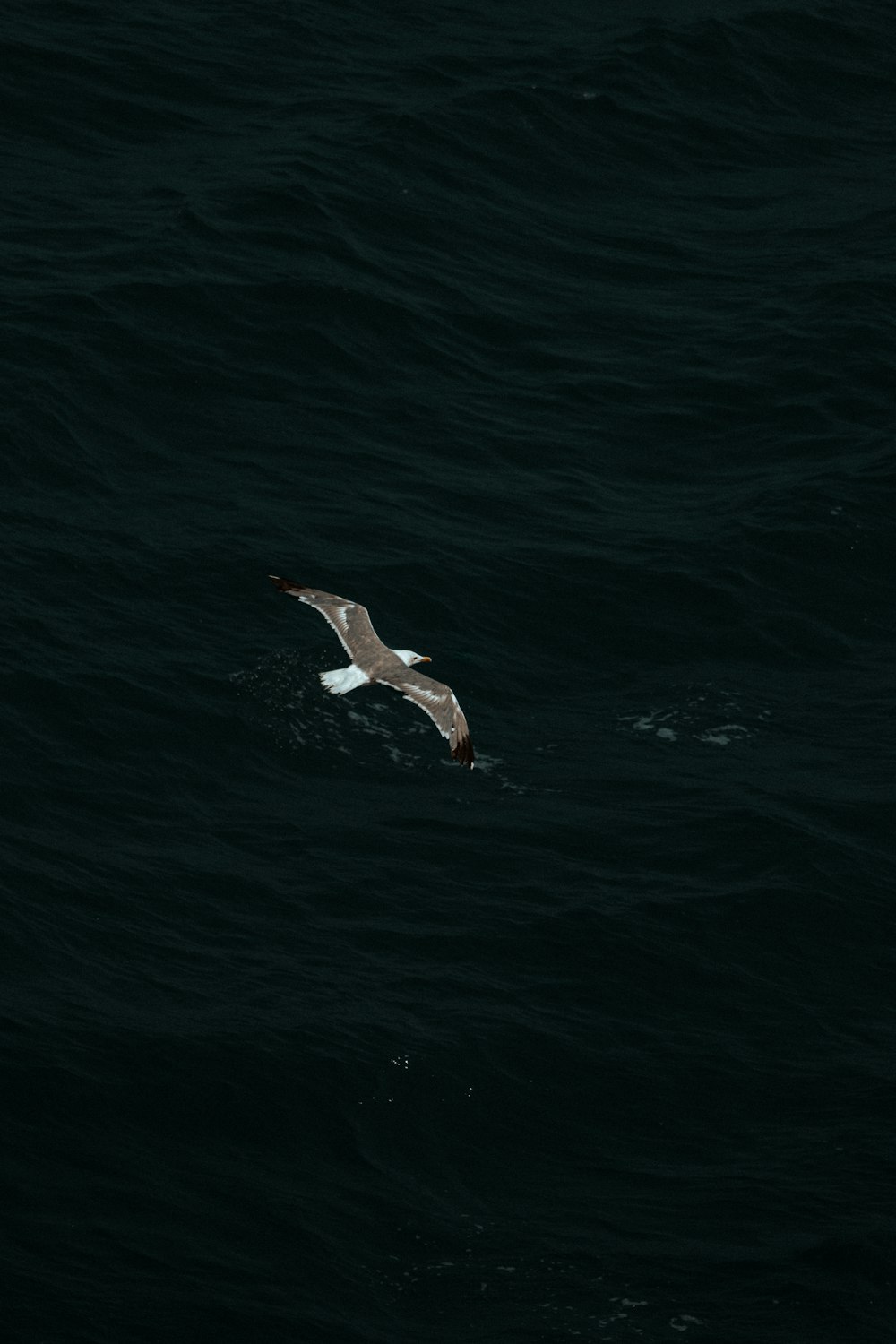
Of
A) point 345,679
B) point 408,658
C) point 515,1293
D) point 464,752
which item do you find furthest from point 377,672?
point 515,1293

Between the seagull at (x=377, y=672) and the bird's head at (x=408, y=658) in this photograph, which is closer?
the seagull at (x=377, y=672)

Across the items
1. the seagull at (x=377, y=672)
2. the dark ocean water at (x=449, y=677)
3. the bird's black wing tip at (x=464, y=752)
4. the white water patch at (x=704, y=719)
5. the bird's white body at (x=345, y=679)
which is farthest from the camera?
the white water patch at (x=704, y=719)

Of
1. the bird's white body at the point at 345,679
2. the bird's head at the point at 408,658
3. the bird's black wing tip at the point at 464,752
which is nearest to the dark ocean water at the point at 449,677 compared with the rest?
the bird's head at the point at 408,658

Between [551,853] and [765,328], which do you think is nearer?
[551,853]

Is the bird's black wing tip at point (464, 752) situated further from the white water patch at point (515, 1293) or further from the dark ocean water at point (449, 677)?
the white water patch at point (515, 1293)

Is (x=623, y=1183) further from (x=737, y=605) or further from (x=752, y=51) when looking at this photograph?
(x=752, y=51)

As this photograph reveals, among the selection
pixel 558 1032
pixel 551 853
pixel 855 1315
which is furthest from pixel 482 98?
pixel 855 1315

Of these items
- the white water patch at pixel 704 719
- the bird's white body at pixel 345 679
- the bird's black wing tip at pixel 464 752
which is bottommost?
the white water patch at pixel 704 719

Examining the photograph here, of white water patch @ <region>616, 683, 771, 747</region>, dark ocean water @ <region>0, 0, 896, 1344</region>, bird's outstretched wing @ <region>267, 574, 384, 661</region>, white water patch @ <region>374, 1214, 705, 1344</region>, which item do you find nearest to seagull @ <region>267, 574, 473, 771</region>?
bird's outstretched wing @ <region>267, 574, 384, 661</region>
